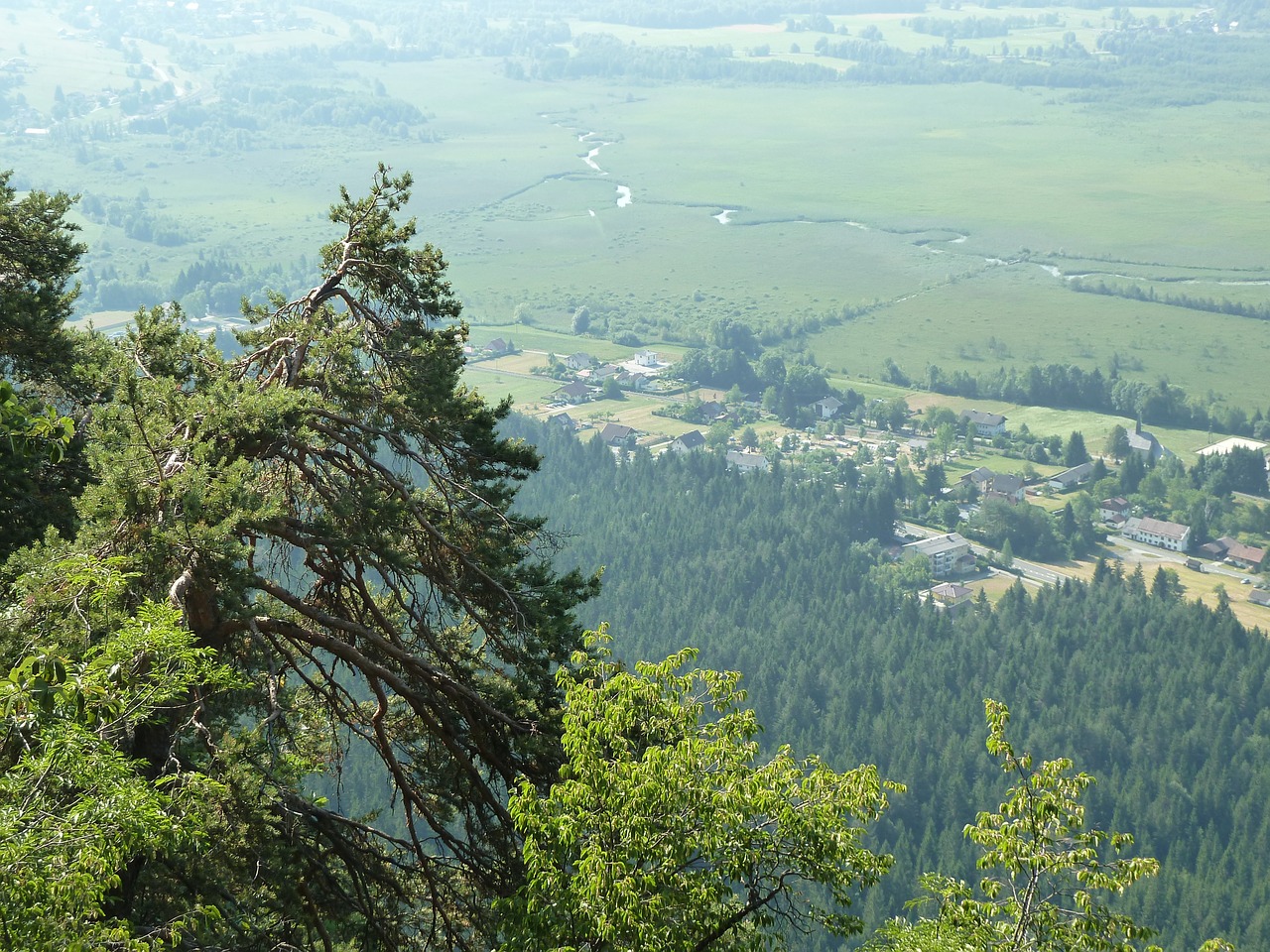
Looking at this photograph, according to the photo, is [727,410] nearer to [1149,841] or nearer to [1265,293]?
[1149,841]

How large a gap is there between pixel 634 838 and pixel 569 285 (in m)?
185

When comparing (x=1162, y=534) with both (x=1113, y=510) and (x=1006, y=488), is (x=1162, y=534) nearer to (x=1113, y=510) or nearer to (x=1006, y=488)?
(x=1113, y=510)

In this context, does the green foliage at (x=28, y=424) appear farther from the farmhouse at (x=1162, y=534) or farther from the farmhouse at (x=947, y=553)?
the farmhouse at (x=1162, y=534)

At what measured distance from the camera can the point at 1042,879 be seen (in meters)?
9.66

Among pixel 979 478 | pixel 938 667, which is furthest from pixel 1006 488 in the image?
pixel 938 667

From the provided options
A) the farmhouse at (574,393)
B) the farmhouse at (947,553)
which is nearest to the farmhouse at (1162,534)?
the farmhouse at (947,553)

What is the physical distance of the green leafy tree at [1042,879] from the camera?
9266mm

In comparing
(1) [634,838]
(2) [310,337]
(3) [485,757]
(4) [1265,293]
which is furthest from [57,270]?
(4) [1265,293]

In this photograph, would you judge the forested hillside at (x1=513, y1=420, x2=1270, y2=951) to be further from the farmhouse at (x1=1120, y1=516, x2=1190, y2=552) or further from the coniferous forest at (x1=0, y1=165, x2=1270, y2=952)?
the coniferous forest at (x1=0, y1=165, x2=1270, y2=952)

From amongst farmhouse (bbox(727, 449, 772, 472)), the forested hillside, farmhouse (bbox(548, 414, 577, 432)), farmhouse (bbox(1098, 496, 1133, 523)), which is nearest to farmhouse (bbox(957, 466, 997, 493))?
farmhouse (bbox(1098, 496, 1133, 523))

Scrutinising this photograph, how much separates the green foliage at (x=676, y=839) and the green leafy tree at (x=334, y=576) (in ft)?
8.08

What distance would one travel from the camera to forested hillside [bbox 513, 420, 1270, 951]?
67.9 meters

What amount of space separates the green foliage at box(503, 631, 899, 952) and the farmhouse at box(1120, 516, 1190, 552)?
105742mm

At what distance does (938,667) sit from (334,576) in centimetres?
7201
